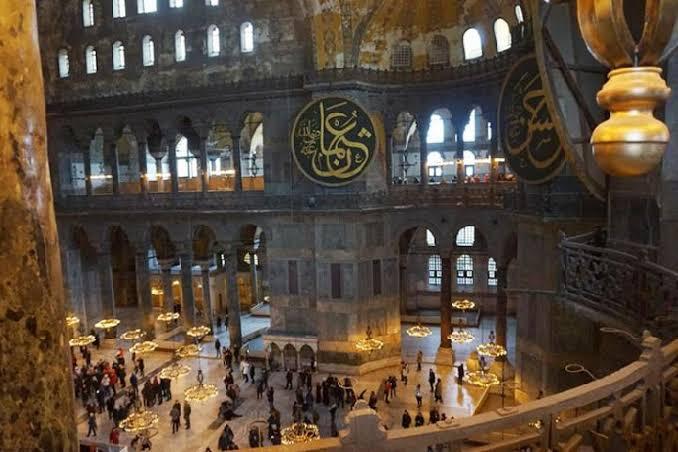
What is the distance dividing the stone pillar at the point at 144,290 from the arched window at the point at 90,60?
5843 mm

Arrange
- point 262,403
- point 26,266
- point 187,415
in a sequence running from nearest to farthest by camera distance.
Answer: point 26,266 → point 187,415 → point 262,403

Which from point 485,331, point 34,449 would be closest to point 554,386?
point 485,331

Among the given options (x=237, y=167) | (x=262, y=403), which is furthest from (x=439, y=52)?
(x=262, y=403)

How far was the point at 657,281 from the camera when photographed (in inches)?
189

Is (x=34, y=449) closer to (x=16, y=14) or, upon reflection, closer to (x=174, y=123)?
(x=16, y=14)

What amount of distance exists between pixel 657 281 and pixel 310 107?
10.3 metres

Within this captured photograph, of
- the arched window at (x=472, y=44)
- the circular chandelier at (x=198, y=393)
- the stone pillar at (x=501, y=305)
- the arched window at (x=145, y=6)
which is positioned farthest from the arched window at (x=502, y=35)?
the circular chandelier at (x=198, y=393)

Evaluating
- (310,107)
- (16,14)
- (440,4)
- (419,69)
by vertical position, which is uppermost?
(440,4)

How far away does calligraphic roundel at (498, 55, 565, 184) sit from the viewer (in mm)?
9070

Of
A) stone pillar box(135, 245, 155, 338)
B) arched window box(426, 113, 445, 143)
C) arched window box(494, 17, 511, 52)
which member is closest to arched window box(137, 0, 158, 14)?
stone pillar box(135, 245, 155, 338)

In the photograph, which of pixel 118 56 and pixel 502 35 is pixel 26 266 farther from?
pixel 118 56

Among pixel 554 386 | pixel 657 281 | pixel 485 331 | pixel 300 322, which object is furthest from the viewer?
pixel 485 331

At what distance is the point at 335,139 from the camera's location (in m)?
13.7

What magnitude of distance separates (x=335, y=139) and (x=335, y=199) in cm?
163
